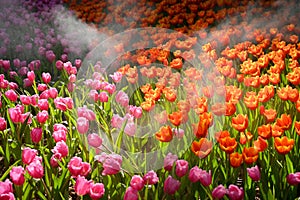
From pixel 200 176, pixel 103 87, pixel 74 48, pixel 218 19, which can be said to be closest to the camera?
pixel 200 176

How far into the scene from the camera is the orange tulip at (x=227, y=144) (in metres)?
1.86

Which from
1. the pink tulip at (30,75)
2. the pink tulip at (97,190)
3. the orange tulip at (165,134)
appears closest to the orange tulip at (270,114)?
the orange tulip at (165,134)

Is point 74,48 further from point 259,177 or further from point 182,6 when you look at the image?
point 259,177

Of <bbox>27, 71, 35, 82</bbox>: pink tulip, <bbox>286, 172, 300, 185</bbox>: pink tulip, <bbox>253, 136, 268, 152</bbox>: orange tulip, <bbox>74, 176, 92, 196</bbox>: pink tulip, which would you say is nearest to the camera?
<bbox>74, 176, 92, 196</bbox>: pink tulip

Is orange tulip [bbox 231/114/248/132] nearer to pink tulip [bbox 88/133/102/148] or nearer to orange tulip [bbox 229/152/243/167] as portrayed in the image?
orange tulip [bbox 229/152/243/167]

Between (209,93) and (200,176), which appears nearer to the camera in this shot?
(200,176)

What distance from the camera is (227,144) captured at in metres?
1.87

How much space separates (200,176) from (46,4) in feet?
16.3

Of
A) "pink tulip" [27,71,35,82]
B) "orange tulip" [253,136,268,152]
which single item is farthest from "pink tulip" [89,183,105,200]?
"pink tulip" [27,71,35,82]

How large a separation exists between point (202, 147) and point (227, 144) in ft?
0.32

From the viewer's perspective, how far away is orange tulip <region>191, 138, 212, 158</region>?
186cm

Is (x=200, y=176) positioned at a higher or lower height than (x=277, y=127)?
lower

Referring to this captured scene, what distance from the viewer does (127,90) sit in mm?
3086

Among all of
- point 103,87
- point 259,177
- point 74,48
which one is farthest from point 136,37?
point 259,177
